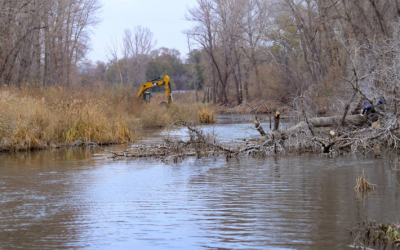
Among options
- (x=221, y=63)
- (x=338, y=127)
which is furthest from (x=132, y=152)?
A: (x=221, y=63)

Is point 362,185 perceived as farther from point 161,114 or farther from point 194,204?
point 161,114

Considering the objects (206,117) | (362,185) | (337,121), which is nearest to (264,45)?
(206,117)

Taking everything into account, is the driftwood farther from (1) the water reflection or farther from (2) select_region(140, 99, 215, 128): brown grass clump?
(2) select_region(140, 99, 215, 128): brown grass clump

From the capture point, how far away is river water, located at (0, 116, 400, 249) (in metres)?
5.57

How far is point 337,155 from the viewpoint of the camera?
1285 cm

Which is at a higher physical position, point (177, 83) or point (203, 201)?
point (177, 83)

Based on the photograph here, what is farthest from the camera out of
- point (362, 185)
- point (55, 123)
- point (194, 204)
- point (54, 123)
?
point (55, 123)

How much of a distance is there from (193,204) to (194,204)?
15 mm

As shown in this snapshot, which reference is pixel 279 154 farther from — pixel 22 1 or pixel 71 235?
pixel 22 1

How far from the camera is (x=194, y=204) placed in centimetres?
734

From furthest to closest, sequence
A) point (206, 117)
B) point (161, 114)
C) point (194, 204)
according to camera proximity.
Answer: point (206, 117)
point (161, 114)
point (194, 204)

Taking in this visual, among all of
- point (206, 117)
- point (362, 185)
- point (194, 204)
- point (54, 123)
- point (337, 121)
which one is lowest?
point (194, 204)

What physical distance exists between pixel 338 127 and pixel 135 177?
738cm

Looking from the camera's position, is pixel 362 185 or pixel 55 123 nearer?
pixel 362 185
